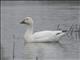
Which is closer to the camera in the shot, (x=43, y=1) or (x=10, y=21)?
(x=10, y=21)

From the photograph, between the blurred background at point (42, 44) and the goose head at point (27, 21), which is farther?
the goose head at point (27, 21)

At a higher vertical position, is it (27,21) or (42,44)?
(27,21)

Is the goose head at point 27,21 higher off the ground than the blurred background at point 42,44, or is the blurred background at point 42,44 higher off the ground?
the goose head at point 27,21

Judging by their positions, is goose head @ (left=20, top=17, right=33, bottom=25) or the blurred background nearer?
the blurred background

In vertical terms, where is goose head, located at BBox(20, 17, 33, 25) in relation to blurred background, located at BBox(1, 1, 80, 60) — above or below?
above

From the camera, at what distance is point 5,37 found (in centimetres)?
1106

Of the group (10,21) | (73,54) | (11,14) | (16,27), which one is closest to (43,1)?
(11,14)

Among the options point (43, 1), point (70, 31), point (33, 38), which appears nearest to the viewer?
point (33, 38)

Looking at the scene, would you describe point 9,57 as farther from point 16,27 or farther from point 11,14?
point 11,14

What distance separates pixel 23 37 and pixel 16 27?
1215 millimetres

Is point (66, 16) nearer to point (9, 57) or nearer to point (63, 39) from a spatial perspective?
point (63, 39)

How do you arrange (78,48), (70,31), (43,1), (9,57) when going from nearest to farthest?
(9,57) → (78,48) → (70,31) → (43,1)

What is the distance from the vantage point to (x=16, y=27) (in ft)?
41.3

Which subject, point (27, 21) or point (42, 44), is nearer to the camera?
point (42, 44)
